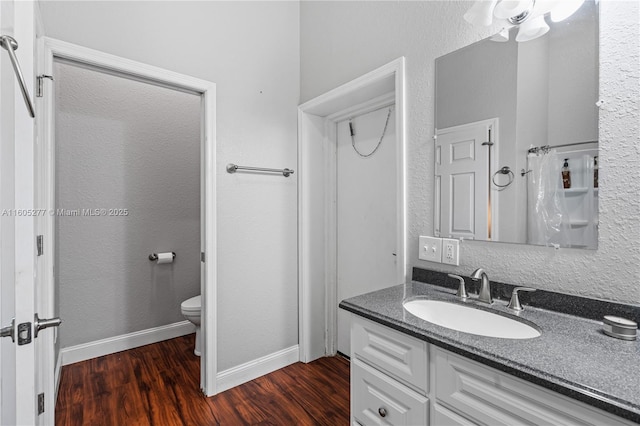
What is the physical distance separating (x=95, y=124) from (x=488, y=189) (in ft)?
9.22

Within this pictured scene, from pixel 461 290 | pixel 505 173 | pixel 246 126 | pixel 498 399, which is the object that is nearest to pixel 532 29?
pixel 505 173

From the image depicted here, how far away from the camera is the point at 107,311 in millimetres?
2627

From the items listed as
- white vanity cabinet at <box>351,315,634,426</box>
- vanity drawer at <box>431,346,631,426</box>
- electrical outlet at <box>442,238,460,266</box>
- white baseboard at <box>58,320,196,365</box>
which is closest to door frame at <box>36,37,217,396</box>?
white baseboard at <box>58,320,196,365</box>

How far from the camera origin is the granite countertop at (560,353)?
686 millimetres

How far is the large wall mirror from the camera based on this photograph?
44.8 inches

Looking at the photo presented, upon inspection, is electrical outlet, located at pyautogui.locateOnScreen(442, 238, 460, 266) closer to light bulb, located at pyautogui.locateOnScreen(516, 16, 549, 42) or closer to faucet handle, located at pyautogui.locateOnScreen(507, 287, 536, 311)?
faucet handle, located at pyautogui.locateOnScreen(507, 287, 536, 311)

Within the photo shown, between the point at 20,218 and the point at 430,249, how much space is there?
1508mm

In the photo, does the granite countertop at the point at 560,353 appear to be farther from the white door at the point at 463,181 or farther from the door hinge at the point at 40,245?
the door hinge at the point at 40,245

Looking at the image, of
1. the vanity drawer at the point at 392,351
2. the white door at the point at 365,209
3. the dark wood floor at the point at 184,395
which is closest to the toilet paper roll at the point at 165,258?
the dark wood floor at the point at 184,395

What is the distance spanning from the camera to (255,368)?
7.47 ft

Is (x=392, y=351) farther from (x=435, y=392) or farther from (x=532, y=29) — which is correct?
(x=532, y=29)

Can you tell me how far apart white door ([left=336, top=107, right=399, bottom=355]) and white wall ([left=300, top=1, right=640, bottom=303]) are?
40 cm

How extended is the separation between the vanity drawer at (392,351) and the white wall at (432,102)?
1.81ft

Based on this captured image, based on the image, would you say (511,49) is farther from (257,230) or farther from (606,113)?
(257,230)
